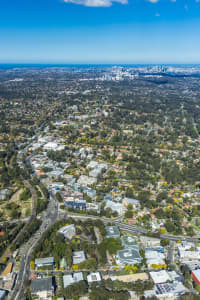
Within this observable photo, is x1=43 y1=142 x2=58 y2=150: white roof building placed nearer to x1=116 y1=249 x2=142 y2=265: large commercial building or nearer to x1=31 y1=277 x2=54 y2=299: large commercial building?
x1=116 y1=249 x2=142 y2=265: large commercial building

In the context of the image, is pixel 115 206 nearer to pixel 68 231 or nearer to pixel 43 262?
pixel 68 231

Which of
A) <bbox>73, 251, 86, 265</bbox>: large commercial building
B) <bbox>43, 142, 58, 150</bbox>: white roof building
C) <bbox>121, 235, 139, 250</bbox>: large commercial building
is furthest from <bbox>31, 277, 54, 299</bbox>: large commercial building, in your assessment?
<bbox>43, 142, 58, 150</bbox>: white roof building

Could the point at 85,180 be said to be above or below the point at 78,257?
above

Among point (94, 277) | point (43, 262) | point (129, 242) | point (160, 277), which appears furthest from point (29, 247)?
point (160, 277)

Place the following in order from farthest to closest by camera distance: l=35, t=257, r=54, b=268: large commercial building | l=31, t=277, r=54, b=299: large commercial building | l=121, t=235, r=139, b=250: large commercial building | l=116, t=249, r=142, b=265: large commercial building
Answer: l=121, t=235, r=139, b=250: large commercial building
l=116, t=249, r=142, b=265: large commercial building
l=35, t=257, r=54, b=268: large commercial building
l=31, t=277, r=54, b=299: large commercial building

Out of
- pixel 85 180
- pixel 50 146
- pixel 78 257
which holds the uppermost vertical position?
pixel 50 146

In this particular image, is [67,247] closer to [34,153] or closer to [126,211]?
[126,211]

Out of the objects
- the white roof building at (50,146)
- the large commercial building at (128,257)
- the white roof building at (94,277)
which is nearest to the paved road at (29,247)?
the white roof building at (94,277)

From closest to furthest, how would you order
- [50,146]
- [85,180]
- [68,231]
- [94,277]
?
[94,277] < [68,231] < [85,180] < [50,146]

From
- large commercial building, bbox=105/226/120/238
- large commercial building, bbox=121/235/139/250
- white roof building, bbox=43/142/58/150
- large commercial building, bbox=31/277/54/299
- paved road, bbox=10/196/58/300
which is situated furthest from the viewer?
white roof building, bbox=43/142/58/150

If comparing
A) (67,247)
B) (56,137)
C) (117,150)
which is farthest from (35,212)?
(56,137)

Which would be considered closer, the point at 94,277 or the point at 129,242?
the point at 94,277
